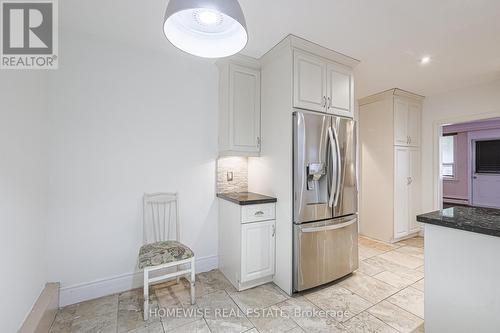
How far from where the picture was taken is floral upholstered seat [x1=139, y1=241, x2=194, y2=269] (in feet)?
6.10

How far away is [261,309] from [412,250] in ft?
8.90

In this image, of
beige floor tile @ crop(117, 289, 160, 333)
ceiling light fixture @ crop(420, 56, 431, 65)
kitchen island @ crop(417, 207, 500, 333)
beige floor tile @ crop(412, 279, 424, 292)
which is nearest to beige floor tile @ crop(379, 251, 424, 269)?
beige floor tile @ crop(412, 279, 424, 292)

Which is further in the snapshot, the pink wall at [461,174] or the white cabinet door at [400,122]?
the pink wall at [461,174]

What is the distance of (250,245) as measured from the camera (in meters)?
2.24

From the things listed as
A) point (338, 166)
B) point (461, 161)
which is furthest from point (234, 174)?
point (461, 161)

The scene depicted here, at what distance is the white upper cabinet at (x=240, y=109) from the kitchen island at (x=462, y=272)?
1.74m

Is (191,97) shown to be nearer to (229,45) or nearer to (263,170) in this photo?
(263,170)

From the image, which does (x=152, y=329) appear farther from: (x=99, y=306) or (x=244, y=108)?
(x=244, y=108)

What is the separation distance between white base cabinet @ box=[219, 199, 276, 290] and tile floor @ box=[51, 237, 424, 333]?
125mm

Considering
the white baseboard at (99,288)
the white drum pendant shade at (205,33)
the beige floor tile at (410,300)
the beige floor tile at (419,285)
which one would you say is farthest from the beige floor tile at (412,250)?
the white drum pendant shade at (205,33)

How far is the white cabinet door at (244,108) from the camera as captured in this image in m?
2.48

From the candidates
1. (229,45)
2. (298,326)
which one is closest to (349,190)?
(298,326)

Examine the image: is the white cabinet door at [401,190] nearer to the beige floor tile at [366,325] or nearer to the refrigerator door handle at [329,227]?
the refrigerator door handle at [329,227]

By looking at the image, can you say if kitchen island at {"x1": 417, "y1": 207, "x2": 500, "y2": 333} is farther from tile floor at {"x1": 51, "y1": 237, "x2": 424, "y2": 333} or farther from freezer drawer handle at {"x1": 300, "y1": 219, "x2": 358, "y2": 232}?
freezer drawer handle at {"x1": 300, "y1": 219, "x2": 358, "y2": 232}
